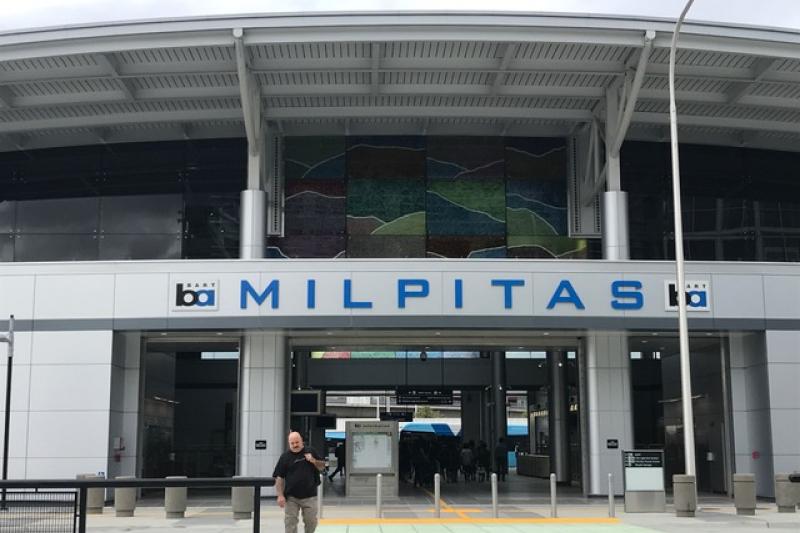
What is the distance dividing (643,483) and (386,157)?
44.7ft

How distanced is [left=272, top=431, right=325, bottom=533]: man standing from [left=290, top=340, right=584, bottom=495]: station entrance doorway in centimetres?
1599

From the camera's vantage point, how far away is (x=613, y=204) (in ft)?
90.8

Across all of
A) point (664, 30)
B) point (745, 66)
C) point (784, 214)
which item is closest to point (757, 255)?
point (784, 214)

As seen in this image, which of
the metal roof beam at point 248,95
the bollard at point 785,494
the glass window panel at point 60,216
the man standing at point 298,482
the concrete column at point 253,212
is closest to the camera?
the man standing at point 298,482

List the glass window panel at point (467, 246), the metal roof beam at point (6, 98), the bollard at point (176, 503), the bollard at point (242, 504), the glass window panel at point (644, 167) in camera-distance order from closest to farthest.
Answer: the bollard at point (242, 504)
the bollard at point (176, 503)
the metal roof beam at point (6, 98)
the glass window panel at point (467, 246)
the glass window panel at point (644, 167)

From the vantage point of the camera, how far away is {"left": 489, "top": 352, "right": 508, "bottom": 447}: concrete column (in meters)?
41.9

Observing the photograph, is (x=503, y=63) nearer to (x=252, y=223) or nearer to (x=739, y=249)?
(x=252, y=223)

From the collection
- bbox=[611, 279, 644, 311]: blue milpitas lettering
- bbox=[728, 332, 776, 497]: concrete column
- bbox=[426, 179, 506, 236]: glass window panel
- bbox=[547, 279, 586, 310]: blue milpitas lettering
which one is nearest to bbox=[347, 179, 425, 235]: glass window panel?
bbox=[426, 179, 506, 236]: glass window panel

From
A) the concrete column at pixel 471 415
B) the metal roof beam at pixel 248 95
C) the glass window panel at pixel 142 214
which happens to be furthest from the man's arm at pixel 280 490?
the concrete column at pixel 471 415

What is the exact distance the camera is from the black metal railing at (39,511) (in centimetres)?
1150

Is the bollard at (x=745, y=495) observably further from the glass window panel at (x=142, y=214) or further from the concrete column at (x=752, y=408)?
the glass window panel at (x=142, y=214)

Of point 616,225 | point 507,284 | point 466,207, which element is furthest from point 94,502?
point 466,207

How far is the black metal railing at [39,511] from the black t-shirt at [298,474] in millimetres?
2683

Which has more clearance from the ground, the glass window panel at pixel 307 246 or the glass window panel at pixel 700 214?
the glass window panel at pixel 700 214
